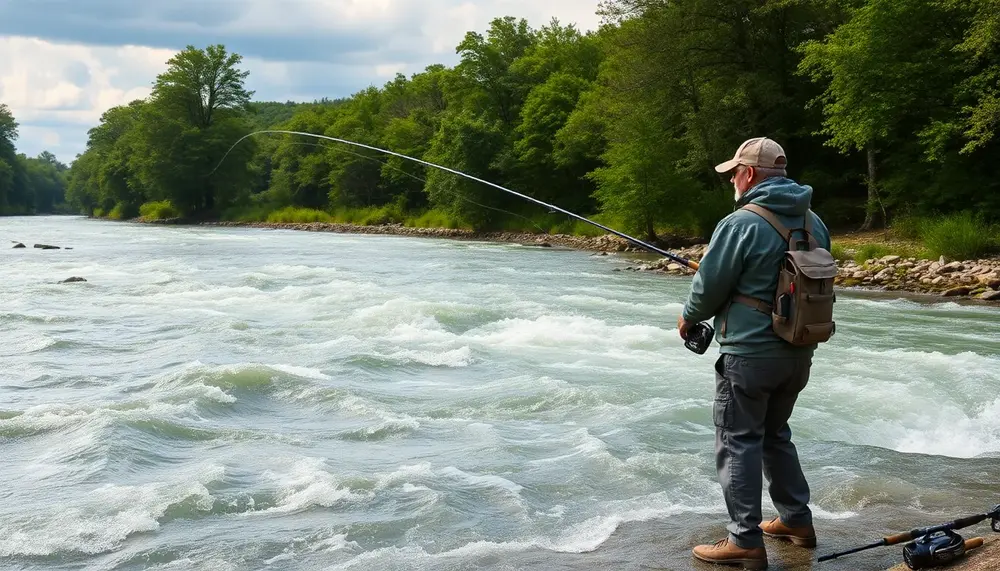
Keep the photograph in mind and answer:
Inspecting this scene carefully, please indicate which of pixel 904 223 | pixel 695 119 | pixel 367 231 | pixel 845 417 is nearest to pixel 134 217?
pixel 367 231

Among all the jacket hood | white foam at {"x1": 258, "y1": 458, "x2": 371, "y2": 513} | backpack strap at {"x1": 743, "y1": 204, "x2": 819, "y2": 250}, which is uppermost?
the jacket hood

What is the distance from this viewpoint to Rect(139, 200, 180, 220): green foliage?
70.2 m

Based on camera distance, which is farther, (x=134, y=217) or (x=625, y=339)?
(x=134, y=217)

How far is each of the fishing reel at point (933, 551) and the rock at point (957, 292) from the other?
15.1 m

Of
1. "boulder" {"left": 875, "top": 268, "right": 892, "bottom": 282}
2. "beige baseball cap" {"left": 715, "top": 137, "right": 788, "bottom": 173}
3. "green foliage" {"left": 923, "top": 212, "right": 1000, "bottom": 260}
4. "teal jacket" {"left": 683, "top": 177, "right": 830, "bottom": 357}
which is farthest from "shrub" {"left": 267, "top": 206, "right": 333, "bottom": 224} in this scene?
"teal jacket" {"left": 683, "top": 177, "right": 830, "bottom": 357}

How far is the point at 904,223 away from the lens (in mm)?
25734

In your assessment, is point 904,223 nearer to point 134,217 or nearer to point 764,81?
point 764,81

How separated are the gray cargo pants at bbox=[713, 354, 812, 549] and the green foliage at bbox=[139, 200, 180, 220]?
7019 cm

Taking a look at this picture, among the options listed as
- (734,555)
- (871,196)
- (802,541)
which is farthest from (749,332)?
(871,196)

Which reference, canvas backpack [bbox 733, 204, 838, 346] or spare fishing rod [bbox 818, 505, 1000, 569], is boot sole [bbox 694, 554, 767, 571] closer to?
spare fishing rod [bbox 818, 505, 1000, 569]

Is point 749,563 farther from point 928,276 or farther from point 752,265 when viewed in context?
point 928,276

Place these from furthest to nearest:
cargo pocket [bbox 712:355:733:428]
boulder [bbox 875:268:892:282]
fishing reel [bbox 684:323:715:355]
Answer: boulder [bbox 875:268:892:282], fishing reel [bbox 684:323:715:355], cargo pocket [bbox 712:355:733:428]

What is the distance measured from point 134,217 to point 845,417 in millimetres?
77803

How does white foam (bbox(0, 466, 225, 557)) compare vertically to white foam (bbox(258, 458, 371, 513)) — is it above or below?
below
